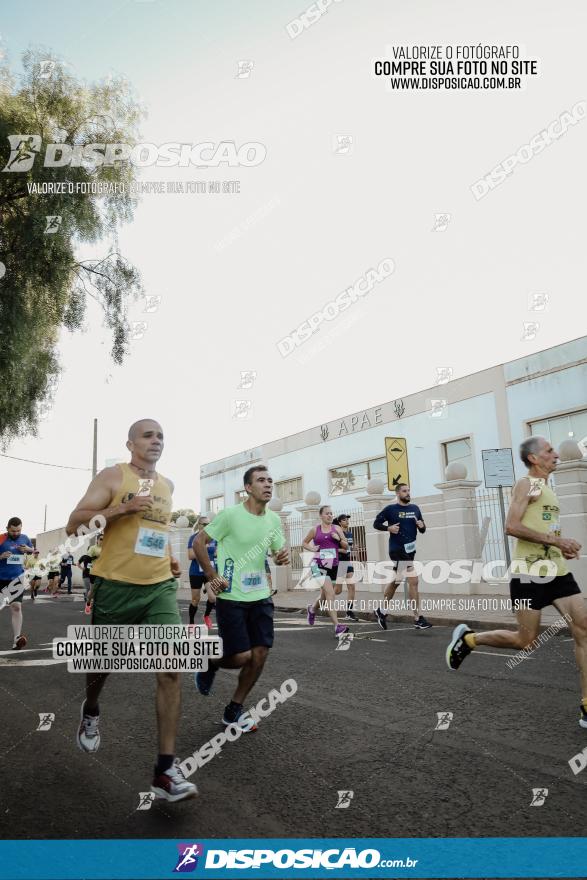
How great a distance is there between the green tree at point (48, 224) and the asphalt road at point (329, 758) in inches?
391

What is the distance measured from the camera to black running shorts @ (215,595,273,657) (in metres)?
4.27

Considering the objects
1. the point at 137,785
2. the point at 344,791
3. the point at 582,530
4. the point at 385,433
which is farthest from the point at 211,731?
the point at 385,433

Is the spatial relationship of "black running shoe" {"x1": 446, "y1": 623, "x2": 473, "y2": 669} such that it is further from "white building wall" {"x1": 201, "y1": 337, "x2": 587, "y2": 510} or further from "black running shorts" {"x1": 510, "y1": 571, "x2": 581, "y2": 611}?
"white building wall" {"x1": 201, "y1": 337, "x2": 587, "y2": 510}

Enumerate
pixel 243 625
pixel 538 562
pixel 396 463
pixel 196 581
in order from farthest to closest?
pixel 396 463, pixel 196 581, pixel 538 562, pixel 243 625

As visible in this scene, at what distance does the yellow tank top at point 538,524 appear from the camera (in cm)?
445

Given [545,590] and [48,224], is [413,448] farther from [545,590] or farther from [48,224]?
[545,590]

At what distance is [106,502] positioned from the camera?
135 inches

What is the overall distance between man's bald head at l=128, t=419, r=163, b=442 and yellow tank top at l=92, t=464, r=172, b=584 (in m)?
0.20

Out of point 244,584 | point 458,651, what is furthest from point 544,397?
point 244,584

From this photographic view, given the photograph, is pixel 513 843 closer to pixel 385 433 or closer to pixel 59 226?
pixel 59 226

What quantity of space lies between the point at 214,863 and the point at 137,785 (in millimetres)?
936

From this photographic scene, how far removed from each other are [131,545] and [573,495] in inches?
416

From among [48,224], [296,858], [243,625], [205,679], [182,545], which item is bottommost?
[296,858]

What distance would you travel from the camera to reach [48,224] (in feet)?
46.2
